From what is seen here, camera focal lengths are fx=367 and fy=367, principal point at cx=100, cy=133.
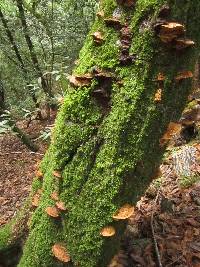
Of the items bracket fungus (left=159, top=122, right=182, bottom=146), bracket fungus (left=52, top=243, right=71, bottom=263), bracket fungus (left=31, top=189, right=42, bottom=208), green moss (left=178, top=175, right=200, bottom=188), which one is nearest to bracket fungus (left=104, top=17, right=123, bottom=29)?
bracket fungus (left=159, top=122, right=182, bottom=146)

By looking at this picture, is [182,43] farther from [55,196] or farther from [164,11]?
[55,196]

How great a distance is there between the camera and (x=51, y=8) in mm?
11359

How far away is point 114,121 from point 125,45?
55 centimetres

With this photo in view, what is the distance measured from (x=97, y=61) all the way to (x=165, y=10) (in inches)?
24.1

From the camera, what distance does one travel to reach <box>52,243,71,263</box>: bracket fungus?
2.76 metres

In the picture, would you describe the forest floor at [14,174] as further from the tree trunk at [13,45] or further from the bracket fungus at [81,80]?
the bracket fungus at [81,80]

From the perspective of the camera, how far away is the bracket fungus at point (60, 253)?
9.04 feet

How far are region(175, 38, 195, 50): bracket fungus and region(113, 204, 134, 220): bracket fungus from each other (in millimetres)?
1205

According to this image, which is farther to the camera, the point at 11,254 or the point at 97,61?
the point at 11,254

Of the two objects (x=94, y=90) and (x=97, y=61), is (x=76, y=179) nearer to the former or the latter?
(x=94, y=90)

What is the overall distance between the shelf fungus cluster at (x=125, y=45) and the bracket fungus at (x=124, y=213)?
1.06 meters

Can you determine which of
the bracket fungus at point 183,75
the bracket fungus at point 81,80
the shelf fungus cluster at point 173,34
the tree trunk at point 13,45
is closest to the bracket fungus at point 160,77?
the bracket fungus at point 183,75

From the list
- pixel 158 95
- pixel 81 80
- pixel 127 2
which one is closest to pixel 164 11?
pixel 127 2

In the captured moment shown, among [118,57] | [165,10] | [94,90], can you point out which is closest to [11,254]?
[94,90]
